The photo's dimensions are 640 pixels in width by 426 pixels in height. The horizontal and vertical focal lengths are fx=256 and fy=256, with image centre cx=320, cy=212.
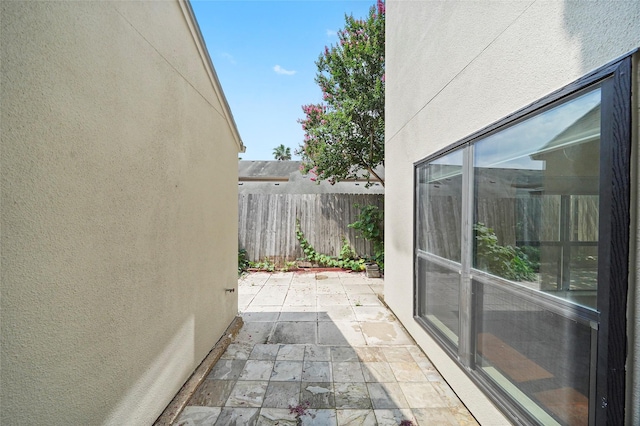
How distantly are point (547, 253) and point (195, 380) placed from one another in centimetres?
259

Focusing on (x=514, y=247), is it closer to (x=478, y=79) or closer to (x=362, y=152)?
(x=478, y=79)

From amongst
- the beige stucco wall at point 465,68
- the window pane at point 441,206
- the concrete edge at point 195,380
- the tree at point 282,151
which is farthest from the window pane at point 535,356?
the tree at point 282,151

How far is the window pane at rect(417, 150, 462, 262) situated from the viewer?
6.84 ft

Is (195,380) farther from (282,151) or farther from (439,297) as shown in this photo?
(282,151)

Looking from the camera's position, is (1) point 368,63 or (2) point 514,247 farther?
(1) point 368,63

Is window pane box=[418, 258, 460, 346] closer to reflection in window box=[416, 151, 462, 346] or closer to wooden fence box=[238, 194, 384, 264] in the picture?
reflection in window box=[416, 151, 462, 346]

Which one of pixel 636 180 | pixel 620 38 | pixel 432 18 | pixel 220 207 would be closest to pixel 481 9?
pixel 432 18

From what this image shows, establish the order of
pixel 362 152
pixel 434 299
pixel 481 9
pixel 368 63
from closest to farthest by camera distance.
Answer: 1. pixel 481 9
2. pixel 434 299
3. pixel 368 63
4. pixel 362 152

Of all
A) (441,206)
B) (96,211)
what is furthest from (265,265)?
(96,211)

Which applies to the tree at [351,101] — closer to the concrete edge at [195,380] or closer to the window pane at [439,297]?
the window pane at [439,297]

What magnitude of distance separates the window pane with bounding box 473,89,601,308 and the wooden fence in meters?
4.63

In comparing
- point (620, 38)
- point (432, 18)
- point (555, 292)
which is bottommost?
point (555, 292)

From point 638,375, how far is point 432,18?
281 centimetres

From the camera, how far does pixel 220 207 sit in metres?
2.91
